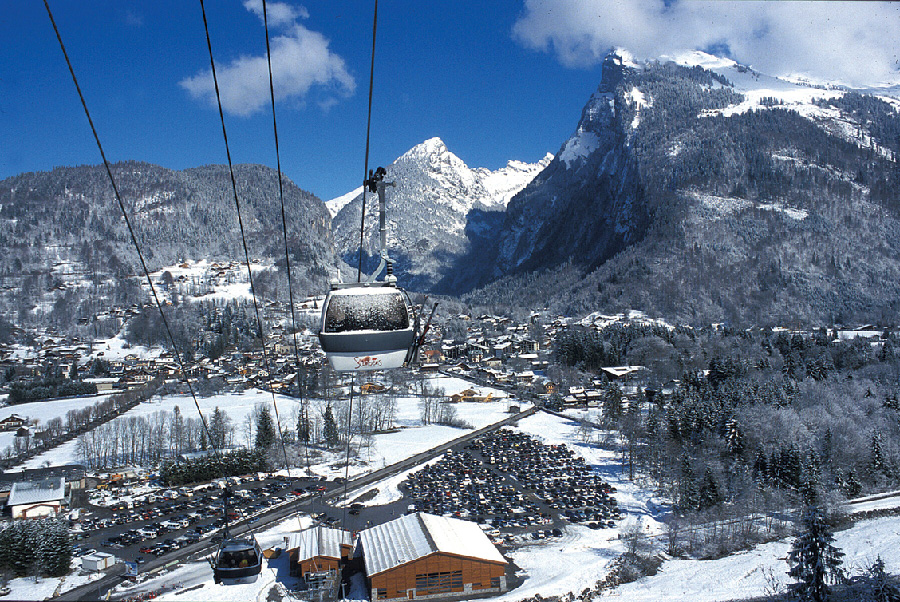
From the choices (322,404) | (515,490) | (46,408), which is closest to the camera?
(515,490)

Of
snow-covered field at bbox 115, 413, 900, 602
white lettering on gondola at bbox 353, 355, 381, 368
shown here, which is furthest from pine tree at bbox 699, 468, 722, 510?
white lettering on gondola at bbox 353, 355, 381, 368

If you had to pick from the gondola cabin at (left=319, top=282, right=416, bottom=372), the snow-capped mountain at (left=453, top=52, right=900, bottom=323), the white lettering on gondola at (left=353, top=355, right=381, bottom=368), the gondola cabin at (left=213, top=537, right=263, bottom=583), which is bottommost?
the gondola cabin at (left=213, top=537, right=263, bottom=583)

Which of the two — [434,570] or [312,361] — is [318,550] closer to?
[434,570]

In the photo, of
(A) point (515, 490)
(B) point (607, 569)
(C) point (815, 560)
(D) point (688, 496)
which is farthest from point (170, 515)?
(C) point (815, 560)

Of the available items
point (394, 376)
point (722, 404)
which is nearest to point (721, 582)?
point (722, 404)

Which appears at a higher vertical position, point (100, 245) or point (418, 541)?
point (100, 245)

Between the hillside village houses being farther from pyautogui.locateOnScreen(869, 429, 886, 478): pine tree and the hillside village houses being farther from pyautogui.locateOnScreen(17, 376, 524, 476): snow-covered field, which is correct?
pyautogui.locateOnScreen(869, 429, 886, 478): pine tree

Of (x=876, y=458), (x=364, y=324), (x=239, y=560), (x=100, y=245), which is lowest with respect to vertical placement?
(x=876, y=458)
